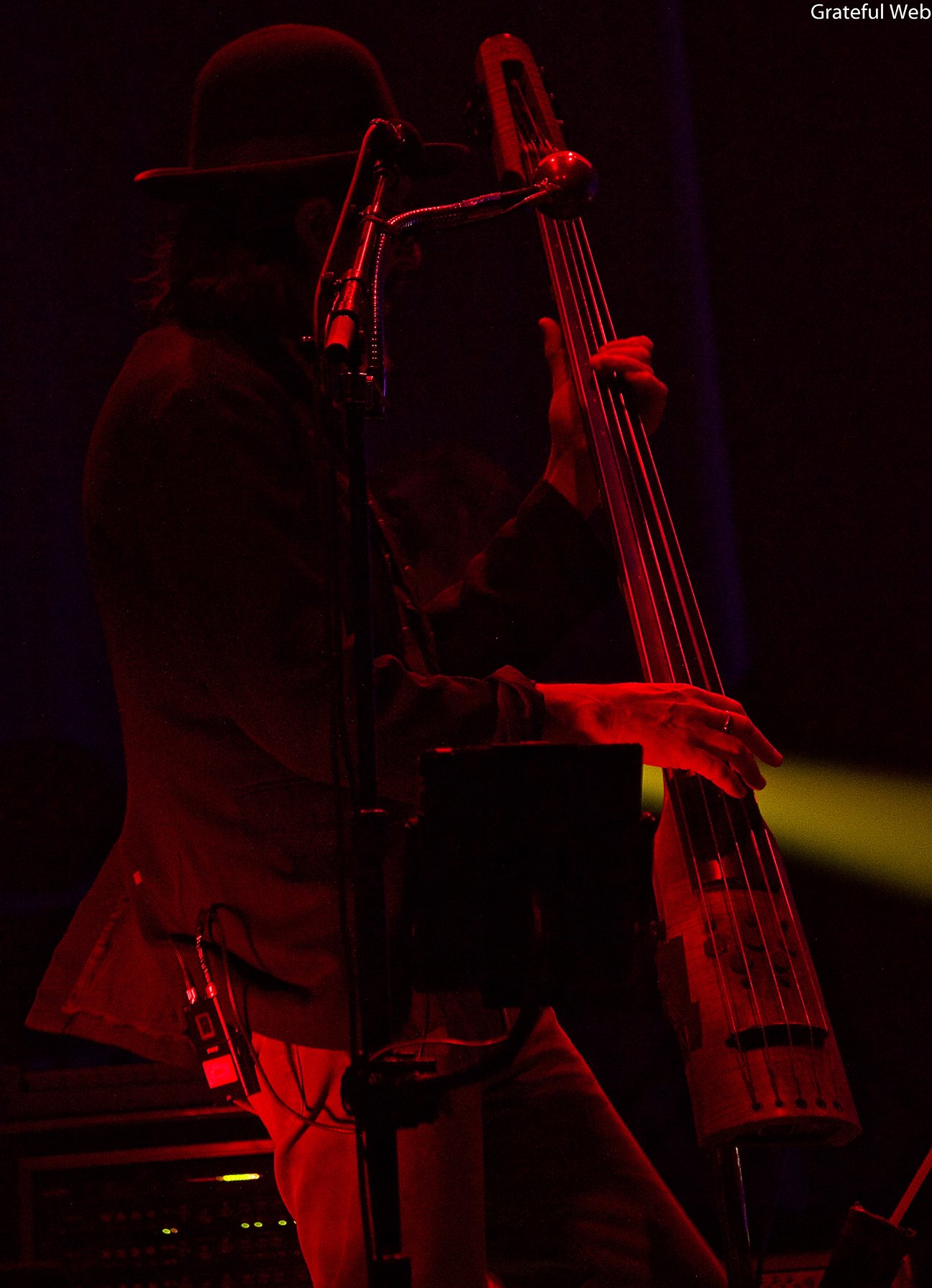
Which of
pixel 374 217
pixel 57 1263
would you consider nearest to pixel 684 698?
pixel 374 217

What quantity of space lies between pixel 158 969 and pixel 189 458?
1.94 ft

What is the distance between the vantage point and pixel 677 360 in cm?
276

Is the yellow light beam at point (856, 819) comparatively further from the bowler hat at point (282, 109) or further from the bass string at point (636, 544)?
the bowler hat at point (282, 109)

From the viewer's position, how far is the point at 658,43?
9.39 feet

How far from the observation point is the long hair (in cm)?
148

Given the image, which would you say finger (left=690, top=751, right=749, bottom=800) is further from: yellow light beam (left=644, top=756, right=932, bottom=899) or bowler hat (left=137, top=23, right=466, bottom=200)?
yellow light beam (left=644, top=756, right=932, bottom=899)

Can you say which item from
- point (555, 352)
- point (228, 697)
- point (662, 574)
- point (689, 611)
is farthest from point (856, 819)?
point (228, 697)

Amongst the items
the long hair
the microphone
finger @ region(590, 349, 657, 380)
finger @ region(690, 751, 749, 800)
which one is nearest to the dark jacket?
the long hair

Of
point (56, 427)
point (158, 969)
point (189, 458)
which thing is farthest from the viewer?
point (56, 427)

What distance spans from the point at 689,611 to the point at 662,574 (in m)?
0.10

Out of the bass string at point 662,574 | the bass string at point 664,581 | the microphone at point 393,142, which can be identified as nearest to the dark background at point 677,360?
the bass string at point 664,581

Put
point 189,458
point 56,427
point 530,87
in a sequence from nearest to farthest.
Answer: point 189,458 → point 530,87 → point 56,427

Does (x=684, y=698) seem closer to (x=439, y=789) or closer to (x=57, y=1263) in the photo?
(x=439, y=789)

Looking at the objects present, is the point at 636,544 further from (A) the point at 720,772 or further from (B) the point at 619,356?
(A) the point at 720,772
